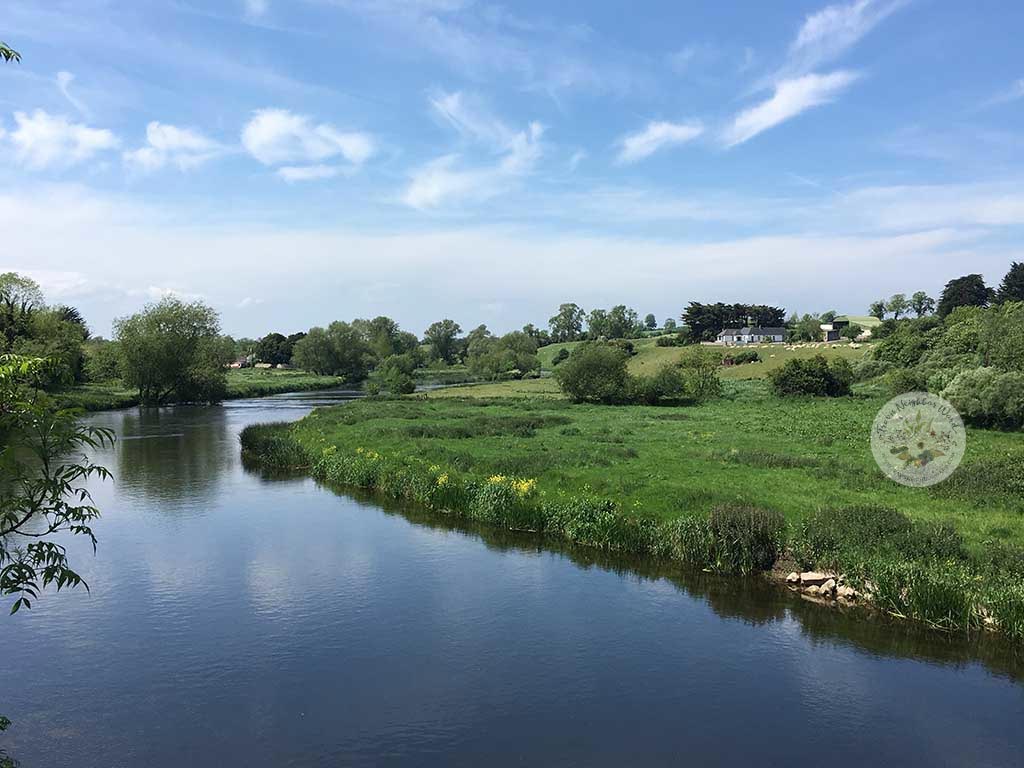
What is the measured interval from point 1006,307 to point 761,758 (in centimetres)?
7576

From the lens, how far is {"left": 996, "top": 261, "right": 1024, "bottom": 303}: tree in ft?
421

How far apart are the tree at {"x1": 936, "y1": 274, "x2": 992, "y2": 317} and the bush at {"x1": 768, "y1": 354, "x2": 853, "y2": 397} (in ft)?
233

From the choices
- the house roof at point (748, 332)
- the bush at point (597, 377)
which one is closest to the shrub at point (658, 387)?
the bush at point (597, 377)

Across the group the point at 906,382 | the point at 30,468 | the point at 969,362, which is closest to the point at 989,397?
the point at 906,382

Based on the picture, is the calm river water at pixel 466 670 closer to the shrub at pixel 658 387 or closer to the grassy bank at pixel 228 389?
the grassy bank at pixel 228 389

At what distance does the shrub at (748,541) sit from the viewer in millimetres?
22516

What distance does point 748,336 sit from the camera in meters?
162

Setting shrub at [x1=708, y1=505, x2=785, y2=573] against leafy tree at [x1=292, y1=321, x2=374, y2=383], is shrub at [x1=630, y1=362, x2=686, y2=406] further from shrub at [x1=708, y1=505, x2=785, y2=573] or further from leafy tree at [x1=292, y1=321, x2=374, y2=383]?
leafy tree at [x1=292, y1=321, x2=374, y2=383]

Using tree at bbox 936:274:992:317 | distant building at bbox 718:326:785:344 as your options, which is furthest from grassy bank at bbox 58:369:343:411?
tree at bbox 936:274:992:317

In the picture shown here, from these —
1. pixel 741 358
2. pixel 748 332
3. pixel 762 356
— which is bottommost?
pixel 741 358

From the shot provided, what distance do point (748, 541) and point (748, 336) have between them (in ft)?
485

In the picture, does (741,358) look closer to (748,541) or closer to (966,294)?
(966,294)

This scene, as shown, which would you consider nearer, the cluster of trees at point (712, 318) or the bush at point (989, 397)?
the bush at point (989, 397)

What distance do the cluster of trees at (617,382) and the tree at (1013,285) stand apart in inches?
3361
